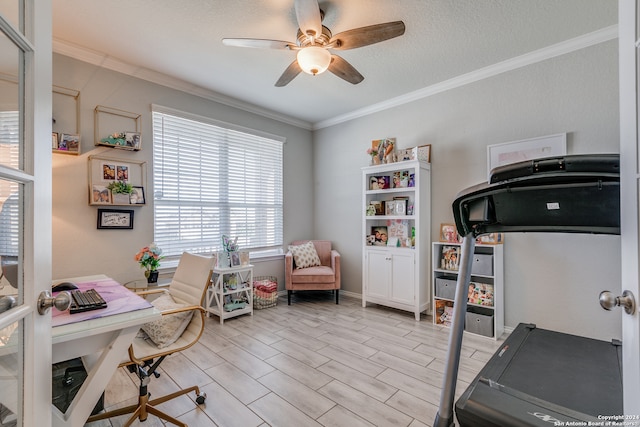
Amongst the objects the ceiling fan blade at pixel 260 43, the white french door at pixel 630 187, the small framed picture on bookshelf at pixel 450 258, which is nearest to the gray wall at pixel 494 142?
the small framed picture on bookshelf at pixel 450 258

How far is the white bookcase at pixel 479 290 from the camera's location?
2916mm

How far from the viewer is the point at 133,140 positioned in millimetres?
3074

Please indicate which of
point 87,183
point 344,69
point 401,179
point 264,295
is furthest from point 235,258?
point 344,69

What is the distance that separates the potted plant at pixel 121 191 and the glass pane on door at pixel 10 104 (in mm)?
2493

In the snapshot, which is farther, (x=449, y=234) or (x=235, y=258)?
(x=235, y=258)

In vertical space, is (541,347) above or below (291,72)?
below

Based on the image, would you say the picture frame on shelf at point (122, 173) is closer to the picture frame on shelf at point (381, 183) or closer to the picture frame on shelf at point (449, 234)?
the picture frame on shelf at point (381, 183)

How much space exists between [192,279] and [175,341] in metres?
0.41

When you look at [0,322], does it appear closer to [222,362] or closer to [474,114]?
[222,362]

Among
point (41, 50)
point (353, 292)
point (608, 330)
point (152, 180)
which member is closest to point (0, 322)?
point (41, 50)

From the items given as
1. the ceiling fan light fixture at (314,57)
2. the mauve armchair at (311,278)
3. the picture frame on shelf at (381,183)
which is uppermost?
the ceiling fan light fixture at (314,57)

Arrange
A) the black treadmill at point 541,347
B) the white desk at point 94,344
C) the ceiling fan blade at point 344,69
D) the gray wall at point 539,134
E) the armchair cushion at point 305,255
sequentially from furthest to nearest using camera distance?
→ the armchair cushion at point 305,255, the gray wall at point 539,134, the ceiling fan blade at point 344,69, the white desk at point 94,344, the black treadmill at point 541,347

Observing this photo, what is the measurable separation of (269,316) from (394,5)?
3.40 meters

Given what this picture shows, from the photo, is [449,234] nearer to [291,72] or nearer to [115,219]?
[291,72]
